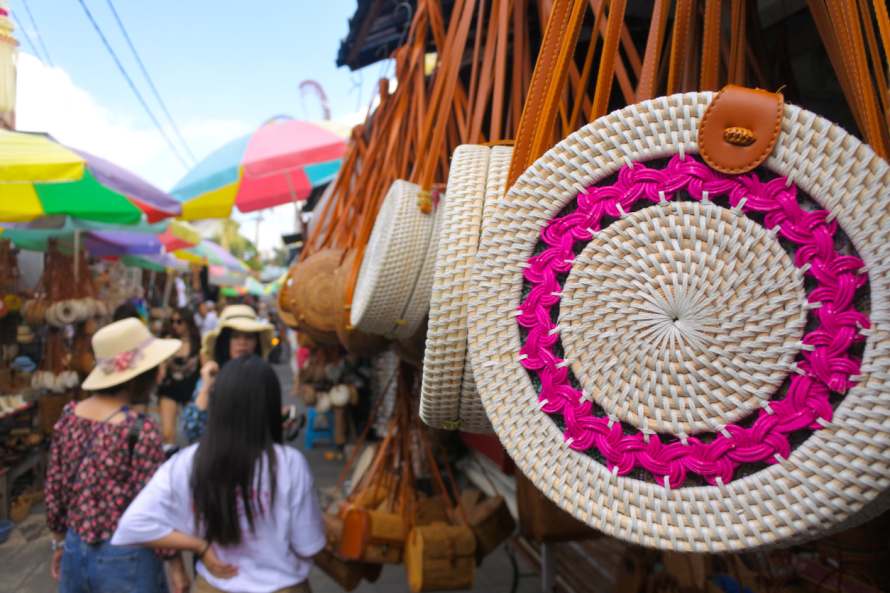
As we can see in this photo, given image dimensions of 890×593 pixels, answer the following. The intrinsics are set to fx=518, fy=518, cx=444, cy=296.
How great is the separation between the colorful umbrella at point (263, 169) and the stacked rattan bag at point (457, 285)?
3381 millimetres

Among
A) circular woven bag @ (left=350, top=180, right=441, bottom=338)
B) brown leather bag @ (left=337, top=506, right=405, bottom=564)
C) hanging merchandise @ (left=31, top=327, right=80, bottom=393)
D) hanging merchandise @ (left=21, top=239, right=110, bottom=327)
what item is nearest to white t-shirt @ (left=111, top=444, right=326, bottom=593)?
brown leather bag @ (left=337, top=506, right=405, bottom=564)

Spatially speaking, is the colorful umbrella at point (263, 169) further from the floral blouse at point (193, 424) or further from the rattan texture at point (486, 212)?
the rattan texture at point (486, 212)

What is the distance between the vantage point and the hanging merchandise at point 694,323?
0.41 meters

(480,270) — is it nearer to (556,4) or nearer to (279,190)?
(556,4)

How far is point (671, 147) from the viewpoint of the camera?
483mm

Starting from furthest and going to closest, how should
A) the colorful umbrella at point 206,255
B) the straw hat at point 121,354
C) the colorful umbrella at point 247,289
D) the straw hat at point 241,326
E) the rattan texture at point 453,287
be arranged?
1. the colorful umbrella at point 247,289
2. the colorful umbrella at point 206,255
3. the straw hat at point 241,326
4. the straw hat at point 121,354
5. the rattan texture at point 453,287

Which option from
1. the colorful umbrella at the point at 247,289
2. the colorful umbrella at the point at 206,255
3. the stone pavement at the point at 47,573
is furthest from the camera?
the colorful umbrella at the point at 247,289

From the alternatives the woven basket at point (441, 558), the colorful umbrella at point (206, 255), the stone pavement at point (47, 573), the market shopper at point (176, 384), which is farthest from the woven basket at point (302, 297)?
the colorful umbrella at point (206, 255)

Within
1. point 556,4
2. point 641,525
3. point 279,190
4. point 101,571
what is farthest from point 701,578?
point 279,190

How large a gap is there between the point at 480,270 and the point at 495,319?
6 centimetres

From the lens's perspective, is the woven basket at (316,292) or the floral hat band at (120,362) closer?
the woven basket at (316,292)

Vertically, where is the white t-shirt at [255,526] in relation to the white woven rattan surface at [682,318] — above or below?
below

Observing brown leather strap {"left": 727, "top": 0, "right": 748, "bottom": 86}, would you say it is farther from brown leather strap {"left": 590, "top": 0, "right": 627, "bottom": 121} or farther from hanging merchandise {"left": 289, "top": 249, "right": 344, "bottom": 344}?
hanging merchandise {"left": 289, "top": 249, "right": 344, "bottom": 344}

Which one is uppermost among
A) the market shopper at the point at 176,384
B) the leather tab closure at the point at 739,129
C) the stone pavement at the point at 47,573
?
the leather tab closure at the point at 739,129
